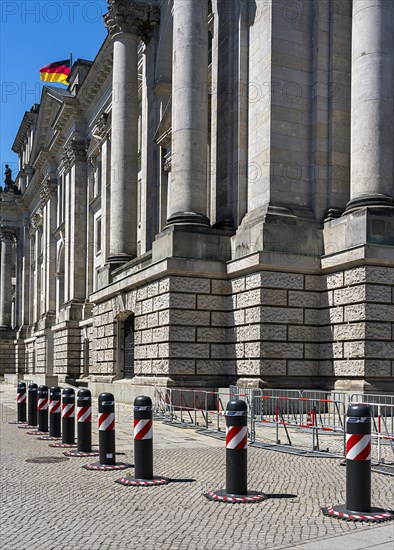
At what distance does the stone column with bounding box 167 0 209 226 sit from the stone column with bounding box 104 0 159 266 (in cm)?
770

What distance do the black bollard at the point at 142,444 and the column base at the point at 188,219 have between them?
553 inches

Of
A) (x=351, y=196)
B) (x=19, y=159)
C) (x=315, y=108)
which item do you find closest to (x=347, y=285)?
(x=351, y=196)

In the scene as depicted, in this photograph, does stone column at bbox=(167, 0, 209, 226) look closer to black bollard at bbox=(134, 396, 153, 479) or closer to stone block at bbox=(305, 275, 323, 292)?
stone block at bbox=(305, 275, 323, 292)

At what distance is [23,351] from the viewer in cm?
7200

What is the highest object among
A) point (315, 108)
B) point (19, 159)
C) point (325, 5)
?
point (19, 159)

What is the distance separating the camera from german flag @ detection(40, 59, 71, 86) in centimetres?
5931

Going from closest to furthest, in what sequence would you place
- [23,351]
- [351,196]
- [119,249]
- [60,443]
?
[60,443]
[351,196]
[119,249]
[23,351]

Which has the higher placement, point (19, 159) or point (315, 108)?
point (19, 159)

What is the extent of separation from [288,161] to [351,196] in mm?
2536

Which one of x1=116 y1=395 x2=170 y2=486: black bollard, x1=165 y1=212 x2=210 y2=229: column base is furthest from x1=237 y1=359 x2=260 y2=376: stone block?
x1=116 y1=395 x2=170 y2=486: black bollard

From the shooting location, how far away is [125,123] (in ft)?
106

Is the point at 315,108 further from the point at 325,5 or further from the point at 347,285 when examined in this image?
the point at 347,285

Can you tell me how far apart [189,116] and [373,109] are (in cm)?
633

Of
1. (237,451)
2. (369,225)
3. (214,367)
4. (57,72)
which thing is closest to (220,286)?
(214,367)
